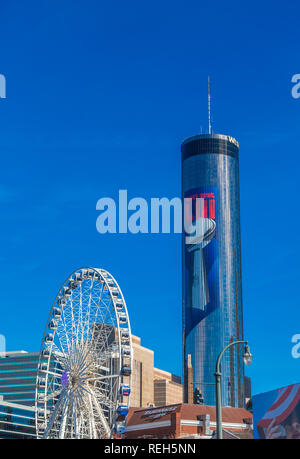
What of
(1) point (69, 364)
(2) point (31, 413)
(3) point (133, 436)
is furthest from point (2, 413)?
(1) point (69, 364)

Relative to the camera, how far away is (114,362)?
297 ft

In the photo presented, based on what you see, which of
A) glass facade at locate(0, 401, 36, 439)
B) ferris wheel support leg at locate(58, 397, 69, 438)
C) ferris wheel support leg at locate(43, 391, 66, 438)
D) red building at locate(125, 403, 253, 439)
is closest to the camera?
ferris wheel support leg at locate(58, 397, 69, 438)

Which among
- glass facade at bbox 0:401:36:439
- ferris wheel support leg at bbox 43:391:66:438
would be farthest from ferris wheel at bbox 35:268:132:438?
glass facade at bbox 0:401:36:439

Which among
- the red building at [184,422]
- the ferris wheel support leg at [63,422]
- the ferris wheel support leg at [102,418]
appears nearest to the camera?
the ferris wheel support leg at [102,418]

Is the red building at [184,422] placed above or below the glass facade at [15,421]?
below

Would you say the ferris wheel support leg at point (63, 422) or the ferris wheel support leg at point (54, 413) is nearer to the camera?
the ferris wheel support leg at point (63, 422)

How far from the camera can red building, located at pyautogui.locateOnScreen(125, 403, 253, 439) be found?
112m

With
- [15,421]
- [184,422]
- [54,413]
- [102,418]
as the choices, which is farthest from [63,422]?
[15,421]

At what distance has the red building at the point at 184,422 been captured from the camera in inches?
4412

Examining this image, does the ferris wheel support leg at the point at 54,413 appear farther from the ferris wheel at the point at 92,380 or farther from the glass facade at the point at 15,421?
the glass facade at the point at 15,421

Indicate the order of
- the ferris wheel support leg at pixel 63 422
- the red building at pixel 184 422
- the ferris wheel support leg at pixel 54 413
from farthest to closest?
the red building at pixel 184 422
the ferris wheel support leg at pixel 54 413
the ferris wheel support leg at pixel 63 422

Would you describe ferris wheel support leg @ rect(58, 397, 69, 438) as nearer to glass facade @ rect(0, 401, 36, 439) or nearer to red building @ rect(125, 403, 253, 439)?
red building @ rect(125, 403, 253, 439)

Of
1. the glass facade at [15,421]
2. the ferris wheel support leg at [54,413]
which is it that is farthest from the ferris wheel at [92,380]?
the glass facade at [15,421]
